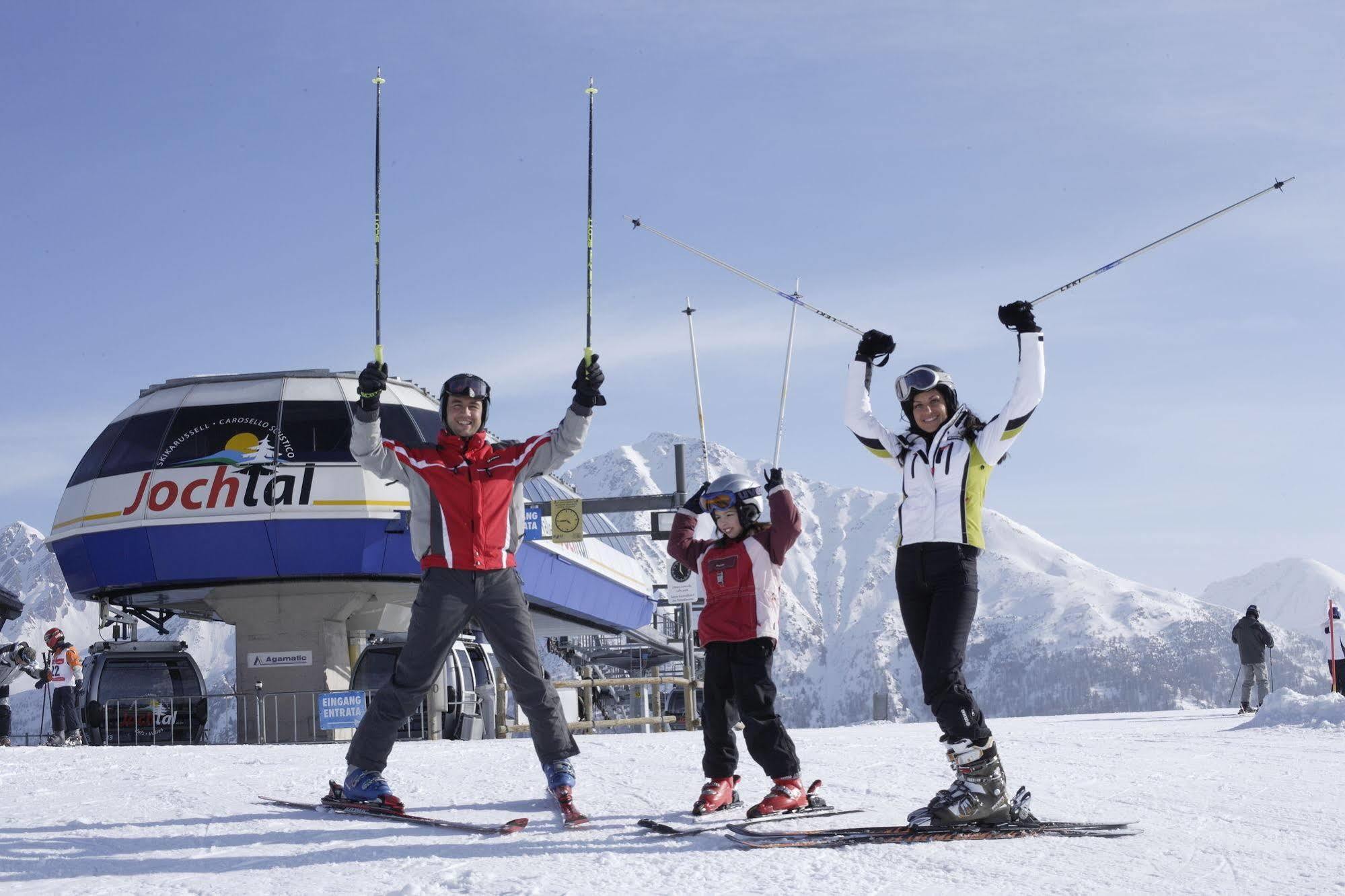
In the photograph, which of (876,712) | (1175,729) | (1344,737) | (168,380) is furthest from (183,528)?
(1344,737)

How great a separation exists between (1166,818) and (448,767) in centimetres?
428

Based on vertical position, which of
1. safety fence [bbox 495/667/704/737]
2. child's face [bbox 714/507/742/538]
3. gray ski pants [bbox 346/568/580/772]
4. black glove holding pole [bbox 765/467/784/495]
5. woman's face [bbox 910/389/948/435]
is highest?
woman's face [bbox 910/389/948/435]

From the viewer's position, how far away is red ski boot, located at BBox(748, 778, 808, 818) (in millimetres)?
5641

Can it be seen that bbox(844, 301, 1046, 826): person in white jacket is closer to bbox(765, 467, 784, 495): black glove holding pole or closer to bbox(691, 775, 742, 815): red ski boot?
bbox(765, 467, 784, 495): black glove holding pole

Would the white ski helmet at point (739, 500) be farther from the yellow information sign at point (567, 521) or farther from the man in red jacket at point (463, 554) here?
the yellow information sign at point (567, 521)

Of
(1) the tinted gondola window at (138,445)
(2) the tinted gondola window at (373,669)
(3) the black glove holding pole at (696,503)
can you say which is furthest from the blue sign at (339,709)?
(3) the black glove holding pole at (696,503)

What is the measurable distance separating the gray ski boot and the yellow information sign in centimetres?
1804

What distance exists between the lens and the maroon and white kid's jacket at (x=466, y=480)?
586 centimetres

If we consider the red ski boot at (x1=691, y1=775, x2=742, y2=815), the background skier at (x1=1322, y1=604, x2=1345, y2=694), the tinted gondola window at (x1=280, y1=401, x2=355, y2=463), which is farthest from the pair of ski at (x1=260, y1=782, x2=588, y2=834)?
the tinted gondola window at (x1=280, y1=401, x2=355, y2=463)

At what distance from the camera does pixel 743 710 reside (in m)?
5.96

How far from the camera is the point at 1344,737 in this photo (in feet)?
37.6

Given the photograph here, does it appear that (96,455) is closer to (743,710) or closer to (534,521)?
(534,521)

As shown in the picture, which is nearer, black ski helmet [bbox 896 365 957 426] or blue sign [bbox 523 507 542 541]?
black ski helmet [bbox 896 365 957 426]

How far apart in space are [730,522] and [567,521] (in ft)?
56.4
